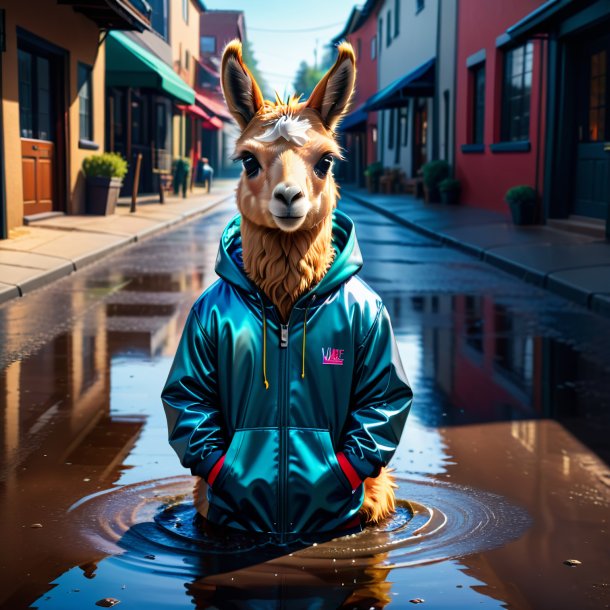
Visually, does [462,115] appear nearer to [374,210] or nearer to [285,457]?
[374,210]

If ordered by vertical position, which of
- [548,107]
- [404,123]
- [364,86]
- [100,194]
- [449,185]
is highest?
[364,86]

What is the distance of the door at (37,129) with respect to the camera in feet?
55.4

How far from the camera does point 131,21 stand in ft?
64.5

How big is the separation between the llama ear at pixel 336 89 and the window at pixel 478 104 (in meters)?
20.7

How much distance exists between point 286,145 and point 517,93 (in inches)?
706

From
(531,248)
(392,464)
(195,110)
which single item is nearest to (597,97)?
(531,248)

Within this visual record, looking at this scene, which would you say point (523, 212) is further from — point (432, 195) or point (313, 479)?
point (313, 479)

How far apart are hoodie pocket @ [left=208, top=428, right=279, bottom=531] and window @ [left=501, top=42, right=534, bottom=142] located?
1703 centimetres

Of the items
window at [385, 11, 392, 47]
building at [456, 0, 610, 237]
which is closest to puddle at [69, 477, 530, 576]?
building at [456, 0, 610, 237]

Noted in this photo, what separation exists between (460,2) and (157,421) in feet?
72.0

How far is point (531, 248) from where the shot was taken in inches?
551

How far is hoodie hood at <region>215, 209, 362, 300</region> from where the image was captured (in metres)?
3.33

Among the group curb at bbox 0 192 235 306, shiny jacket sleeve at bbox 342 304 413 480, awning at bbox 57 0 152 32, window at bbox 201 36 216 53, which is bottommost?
curb at bbox 0 192 235 306

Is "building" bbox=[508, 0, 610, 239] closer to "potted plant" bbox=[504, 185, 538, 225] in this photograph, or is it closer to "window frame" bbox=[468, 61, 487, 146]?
"potted plant" bbox=[504, 185, 538, 225]
